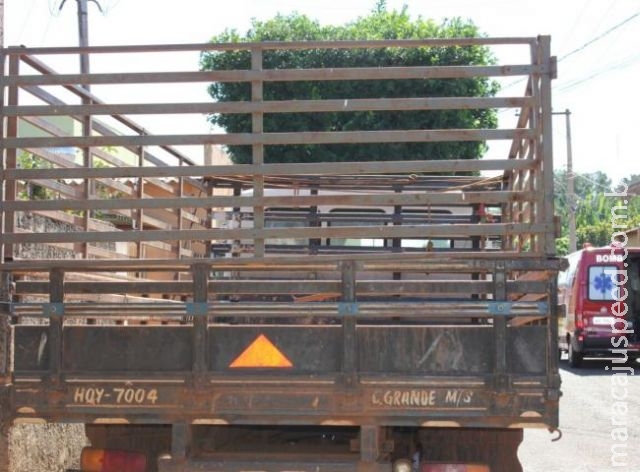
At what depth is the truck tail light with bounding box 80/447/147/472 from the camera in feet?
16.1

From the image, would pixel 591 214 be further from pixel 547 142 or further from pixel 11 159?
pixel 11 159

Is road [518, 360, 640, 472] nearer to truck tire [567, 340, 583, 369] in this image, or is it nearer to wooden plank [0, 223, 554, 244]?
truck tire [567, 340, 583, 369]

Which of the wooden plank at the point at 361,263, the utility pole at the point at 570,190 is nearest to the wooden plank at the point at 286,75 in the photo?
the wooden plank at the point at 361,263

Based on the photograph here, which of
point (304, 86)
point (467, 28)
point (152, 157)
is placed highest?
point (467, 28)

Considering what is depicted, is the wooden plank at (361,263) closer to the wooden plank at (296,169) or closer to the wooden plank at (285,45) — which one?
the wooden plank at (296,169)

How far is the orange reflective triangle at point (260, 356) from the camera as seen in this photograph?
14.6 feet

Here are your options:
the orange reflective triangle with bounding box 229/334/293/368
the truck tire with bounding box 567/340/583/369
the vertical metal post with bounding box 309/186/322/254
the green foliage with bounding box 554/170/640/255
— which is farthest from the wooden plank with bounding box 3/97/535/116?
the green foliage with bounding box 554/170/640/255

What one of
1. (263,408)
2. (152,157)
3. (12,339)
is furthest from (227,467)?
(152,157)

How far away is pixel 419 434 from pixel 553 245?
1.33 metres

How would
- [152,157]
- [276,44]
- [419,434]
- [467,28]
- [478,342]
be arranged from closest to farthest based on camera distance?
[478,342] → [276,44] → [419,434] → [152,157] → [467,28]

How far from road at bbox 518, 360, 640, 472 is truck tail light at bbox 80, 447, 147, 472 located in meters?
4.66

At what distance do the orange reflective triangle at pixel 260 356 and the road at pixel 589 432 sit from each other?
477 cm

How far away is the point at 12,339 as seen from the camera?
480cm

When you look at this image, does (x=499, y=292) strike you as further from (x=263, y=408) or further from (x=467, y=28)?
(x=467, y=28)
